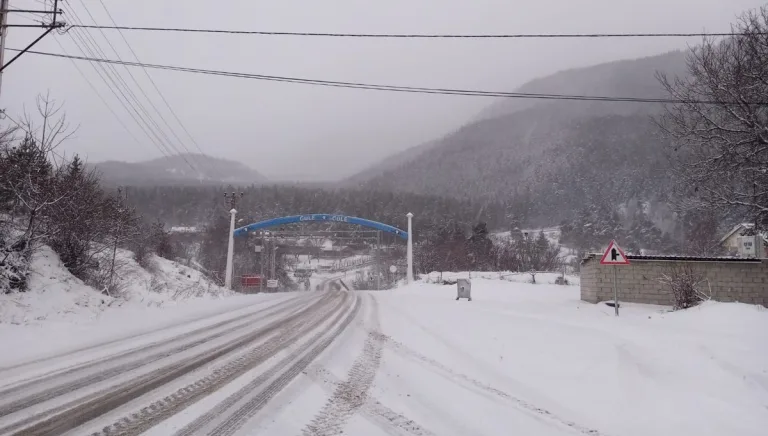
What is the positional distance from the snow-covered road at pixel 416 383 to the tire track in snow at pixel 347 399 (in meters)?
0.02

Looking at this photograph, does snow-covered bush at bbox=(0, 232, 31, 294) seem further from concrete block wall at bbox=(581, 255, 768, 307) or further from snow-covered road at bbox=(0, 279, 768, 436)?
concrete block wall at bbox=(581, 255, 768, 307)

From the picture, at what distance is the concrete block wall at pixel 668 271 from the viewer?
1752cm

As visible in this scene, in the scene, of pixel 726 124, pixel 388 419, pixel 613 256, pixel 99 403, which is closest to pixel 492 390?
Result: pixel 388 419

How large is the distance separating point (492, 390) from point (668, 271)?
1598cm

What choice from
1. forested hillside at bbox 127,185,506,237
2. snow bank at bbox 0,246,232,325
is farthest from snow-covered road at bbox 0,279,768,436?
forested hillside at bbox 127,185,506,237

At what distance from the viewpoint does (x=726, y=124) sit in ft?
Result: 50.2

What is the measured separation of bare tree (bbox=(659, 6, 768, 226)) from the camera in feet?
46.0

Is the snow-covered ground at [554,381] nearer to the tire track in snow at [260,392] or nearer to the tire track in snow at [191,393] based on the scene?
the tire track in snow at [260,392]

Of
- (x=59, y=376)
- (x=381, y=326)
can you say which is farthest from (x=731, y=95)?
(x=59, y=376)

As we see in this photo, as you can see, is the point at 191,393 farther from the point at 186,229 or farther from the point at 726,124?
the point at 186,229

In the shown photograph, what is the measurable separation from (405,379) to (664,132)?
15660mm

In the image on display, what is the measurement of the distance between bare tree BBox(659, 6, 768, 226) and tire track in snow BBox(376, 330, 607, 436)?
482 inches

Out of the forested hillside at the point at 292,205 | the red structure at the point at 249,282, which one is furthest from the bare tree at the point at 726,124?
the forested hillside at the point at 292,205

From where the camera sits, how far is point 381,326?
12.0 meters
